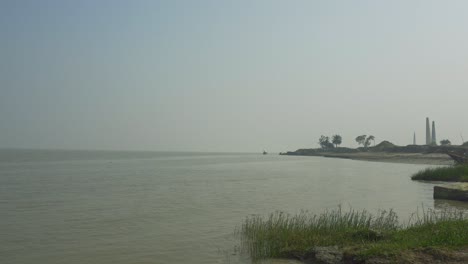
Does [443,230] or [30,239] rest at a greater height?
[443,230]

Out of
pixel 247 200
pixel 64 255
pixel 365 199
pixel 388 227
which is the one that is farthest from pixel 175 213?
pixel 365 199

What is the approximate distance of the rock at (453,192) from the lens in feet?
93.0

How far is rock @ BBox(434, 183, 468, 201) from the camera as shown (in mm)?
28344

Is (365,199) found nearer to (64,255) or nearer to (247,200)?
(247,200)

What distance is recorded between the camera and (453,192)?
2919 cm

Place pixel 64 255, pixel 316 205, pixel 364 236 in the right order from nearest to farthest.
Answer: pixel 364 236 → pixel 64 255 → pixel 316 205

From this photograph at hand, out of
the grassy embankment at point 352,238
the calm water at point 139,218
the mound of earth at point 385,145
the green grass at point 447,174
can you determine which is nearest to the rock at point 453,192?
the calm water at point 139,218

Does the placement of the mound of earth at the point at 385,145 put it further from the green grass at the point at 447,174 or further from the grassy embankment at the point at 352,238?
the grassy embankment at the point at 352,238

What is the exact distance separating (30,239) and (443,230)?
628 inches

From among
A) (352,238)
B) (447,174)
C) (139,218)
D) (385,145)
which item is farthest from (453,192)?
(385,145)

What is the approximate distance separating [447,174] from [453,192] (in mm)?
18448

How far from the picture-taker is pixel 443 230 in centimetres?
1380

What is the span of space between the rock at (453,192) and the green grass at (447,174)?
10661mm

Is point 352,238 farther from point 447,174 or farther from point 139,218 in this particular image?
point 447,174
